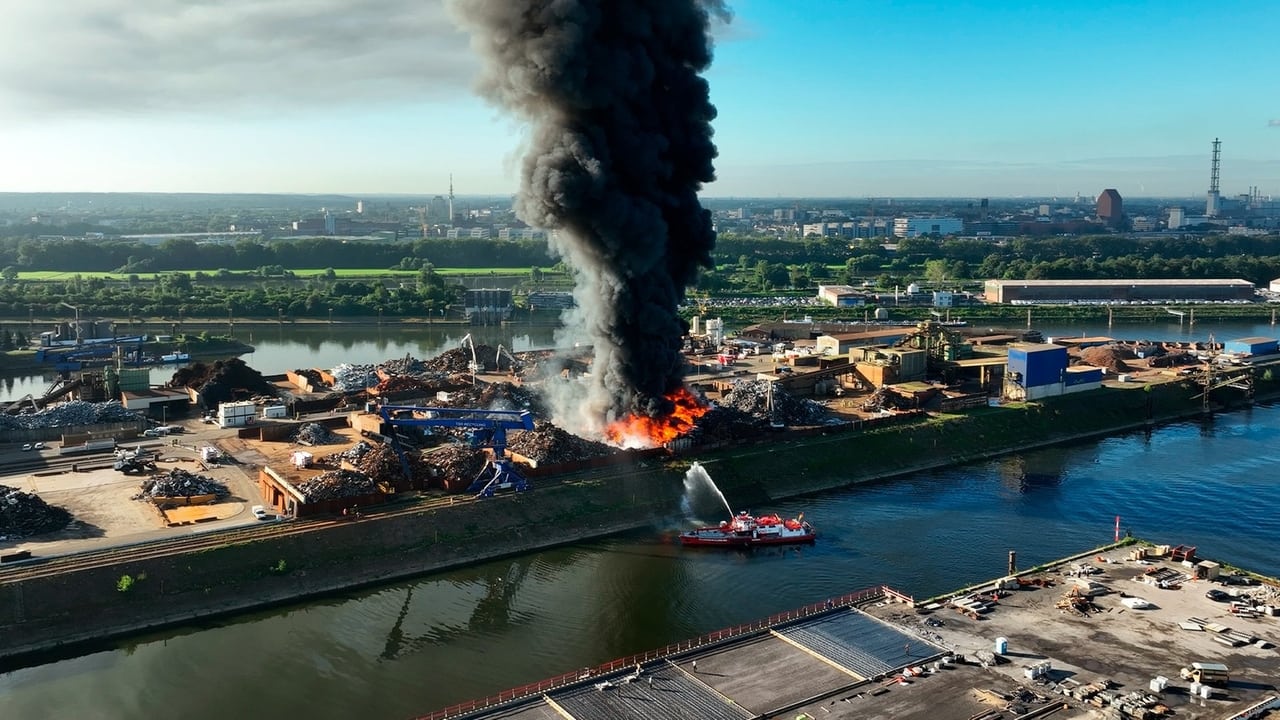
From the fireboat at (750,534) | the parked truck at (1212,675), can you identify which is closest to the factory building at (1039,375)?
the fireboat at (750,534)

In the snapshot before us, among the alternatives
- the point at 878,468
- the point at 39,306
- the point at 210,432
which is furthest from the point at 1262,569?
the point at 39,306

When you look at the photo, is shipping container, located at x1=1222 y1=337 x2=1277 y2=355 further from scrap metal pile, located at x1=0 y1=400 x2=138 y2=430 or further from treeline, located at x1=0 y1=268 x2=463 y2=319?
scrap metal pile, located at x1=0 y1=400 x2=138 y2=430

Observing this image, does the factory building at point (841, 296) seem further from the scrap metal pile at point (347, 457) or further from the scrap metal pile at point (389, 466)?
the scrap metal pile at point (389, 466)

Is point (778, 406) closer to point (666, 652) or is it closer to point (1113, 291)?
point (666, 652)

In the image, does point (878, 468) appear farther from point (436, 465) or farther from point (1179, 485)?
point (436, 465)

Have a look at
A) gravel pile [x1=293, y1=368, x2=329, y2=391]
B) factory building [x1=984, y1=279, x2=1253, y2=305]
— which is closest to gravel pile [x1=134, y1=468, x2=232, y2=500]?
gravel pile [x1=293, y1=368, x2=329, y2=391]
